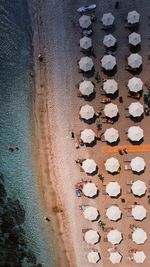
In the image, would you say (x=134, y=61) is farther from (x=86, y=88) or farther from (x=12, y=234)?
(x=12, y=234)

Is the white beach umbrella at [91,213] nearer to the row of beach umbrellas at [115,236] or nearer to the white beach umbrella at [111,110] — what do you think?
the row of beach umbrellas at [115,236]

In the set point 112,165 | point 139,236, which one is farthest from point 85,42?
point 139,236

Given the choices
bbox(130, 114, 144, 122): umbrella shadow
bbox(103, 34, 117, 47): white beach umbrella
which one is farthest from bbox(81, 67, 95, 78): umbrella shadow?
bbox(130, 114, 144, 122): umbrella shadow

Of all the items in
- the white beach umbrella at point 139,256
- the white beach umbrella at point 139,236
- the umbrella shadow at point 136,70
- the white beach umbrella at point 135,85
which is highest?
the umbrella shadow at point 136,70

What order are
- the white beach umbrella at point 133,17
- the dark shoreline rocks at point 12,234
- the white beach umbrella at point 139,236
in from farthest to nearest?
the dark shoreline rocks at point 12,234 → the white beach umbrella at point 139,236 → the white beach umbrella at point 133,17

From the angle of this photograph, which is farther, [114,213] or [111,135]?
[114,213]

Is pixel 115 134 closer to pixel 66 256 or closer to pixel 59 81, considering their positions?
pixel 59 81

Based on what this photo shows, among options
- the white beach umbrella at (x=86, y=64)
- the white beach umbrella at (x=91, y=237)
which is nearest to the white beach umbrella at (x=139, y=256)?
the white beach umbrella at (x=91, y=237)

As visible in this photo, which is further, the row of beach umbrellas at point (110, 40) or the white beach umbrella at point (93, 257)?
the white beach umbrella at point (93, 257)
